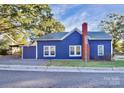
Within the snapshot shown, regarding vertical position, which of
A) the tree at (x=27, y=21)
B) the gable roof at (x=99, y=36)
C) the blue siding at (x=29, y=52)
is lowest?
the blue siding at (x=29, y=52)

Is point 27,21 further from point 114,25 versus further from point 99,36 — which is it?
point 114,25

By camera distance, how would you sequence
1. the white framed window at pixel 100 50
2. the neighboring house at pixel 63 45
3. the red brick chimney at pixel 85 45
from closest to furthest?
the red brick chimney at pixel 85 45
the white framed window at pixel 100 50
the neighboring house at pixel 63 45

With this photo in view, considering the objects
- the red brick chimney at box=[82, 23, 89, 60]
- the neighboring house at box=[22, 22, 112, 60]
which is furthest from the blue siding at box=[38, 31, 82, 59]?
the red brick chimney at box=[82, 23, 89, 60]

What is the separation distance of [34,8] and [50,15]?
5.18ft

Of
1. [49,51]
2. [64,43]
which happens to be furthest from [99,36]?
[49,51]

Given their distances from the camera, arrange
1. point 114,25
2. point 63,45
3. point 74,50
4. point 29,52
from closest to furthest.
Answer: point 114,25 → point 74,50 → point 63,45 → point 29,52

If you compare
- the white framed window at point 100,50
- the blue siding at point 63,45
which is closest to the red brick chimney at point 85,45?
the blue siding at point 63,45

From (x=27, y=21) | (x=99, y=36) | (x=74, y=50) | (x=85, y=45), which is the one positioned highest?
(x=27, y=21)

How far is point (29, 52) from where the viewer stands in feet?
61.6

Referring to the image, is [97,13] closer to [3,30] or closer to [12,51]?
[3,30]

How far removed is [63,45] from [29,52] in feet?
7.82

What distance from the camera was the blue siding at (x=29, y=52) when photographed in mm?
18031

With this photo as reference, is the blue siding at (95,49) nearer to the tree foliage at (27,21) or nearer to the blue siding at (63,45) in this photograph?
the blue siding at (63,45)

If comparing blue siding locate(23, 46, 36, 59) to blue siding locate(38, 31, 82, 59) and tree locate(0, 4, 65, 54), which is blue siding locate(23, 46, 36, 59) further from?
tree locate(0, 4, 65, 54)
